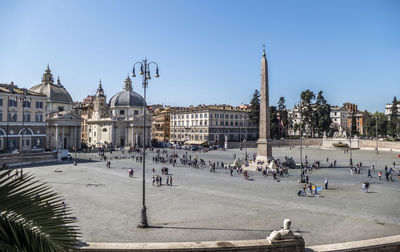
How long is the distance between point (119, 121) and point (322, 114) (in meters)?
49.6

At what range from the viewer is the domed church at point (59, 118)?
61.0 metres

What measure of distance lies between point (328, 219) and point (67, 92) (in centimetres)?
6626

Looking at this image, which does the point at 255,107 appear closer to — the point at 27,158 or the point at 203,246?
the point at 27,158

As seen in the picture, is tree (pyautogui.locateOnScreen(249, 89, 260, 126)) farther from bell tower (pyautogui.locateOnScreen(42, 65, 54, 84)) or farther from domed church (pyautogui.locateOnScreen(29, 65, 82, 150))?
bell tower (pyautogui.locateOnScreen(42, 65, 54, 84))

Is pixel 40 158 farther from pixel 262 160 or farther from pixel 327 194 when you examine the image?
pixel 327 194

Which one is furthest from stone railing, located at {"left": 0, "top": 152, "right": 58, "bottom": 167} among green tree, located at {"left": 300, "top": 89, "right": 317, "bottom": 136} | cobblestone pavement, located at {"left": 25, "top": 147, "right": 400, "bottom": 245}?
green tree, located at {"left": 300, "top": 89, "right": 317, "bottom": 136}

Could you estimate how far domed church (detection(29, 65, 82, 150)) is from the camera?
61031 mm

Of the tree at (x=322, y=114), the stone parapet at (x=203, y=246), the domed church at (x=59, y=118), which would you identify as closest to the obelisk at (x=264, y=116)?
the stone parapet at (x=203, y=246)

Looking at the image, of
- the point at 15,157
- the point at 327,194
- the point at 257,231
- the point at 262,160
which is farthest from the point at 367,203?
the point at 15,157

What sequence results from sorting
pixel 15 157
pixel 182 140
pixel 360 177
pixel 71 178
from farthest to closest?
pixel 182 140
pixel 15 157
pixel 360 177
pixel 71 178

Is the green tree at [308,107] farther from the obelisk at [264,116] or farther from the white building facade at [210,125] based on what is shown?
the obelisk at [264,116]

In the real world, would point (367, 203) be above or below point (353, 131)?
below

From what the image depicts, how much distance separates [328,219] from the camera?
14.7 metres

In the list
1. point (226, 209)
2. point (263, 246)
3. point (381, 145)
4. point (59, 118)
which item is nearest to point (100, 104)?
point (59, 118)
